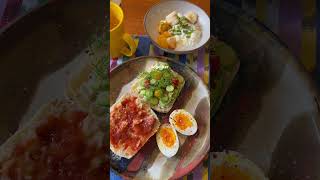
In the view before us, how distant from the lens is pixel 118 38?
72 cm

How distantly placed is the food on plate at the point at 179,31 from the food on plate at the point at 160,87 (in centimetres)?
4

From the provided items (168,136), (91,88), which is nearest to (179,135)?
(168,136)

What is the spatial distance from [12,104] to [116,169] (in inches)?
6.4

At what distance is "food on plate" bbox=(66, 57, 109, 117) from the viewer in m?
0.70

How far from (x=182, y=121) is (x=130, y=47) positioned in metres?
0.13

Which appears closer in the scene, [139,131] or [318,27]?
[139,131]

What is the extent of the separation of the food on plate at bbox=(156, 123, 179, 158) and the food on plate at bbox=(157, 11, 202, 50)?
0.39 feet

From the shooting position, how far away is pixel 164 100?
705 mm

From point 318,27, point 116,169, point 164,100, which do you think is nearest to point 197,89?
point 164,100

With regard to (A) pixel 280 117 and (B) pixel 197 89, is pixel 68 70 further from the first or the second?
(A) pixel 280 117

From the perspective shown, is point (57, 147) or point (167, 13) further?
point (167, 13)

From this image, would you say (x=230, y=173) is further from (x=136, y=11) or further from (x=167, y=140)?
(x=136, y=11)

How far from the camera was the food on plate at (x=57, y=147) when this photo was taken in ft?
2.15

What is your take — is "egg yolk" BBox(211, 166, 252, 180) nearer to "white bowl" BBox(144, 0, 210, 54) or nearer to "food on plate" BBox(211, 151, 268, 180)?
"food on plate" BBox(211, 151, 268, 180)
